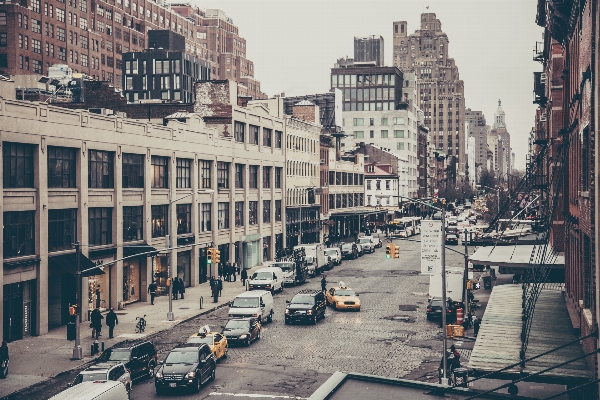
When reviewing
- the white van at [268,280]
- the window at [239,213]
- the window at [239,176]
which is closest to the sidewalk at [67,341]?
the white van at [268,280]

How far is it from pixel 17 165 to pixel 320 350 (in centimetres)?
1900

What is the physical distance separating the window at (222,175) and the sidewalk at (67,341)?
49.3 ft

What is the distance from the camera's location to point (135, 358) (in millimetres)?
31438

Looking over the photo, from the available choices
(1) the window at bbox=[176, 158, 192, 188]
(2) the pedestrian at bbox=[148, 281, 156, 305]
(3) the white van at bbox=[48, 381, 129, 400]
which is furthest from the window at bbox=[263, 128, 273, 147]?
(3) the white van at bbox=[48, 381, 129, 400]

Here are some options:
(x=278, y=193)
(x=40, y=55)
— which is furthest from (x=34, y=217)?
(x=40, y=55)

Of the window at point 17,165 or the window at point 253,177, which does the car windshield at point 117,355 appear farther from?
the window at point 253,177

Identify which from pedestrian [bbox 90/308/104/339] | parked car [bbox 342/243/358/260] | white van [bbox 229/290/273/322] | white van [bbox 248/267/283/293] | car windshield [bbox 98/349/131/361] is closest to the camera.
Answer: car windshield [bbox 98/349/131/361]

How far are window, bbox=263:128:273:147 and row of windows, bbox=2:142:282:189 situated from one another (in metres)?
11.5

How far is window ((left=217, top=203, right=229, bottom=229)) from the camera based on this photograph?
70.7 m

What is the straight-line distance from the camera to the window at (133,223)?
176ft

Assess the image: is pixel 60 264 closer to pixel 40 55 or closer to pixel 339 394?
pixel 339 394

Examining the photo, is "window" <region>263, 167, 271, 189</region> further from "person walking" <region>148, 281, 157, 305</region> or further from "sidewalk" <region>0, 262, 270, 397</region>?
"person walking" <region>148, 281, 157, 305</region>

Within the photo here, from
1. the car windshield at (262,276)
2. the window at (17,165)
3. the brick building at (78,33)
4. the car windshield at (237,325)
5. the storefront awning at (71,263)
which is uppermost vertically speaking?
the brick building at (78,33)

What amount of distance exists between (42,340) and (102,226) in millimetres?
11308
